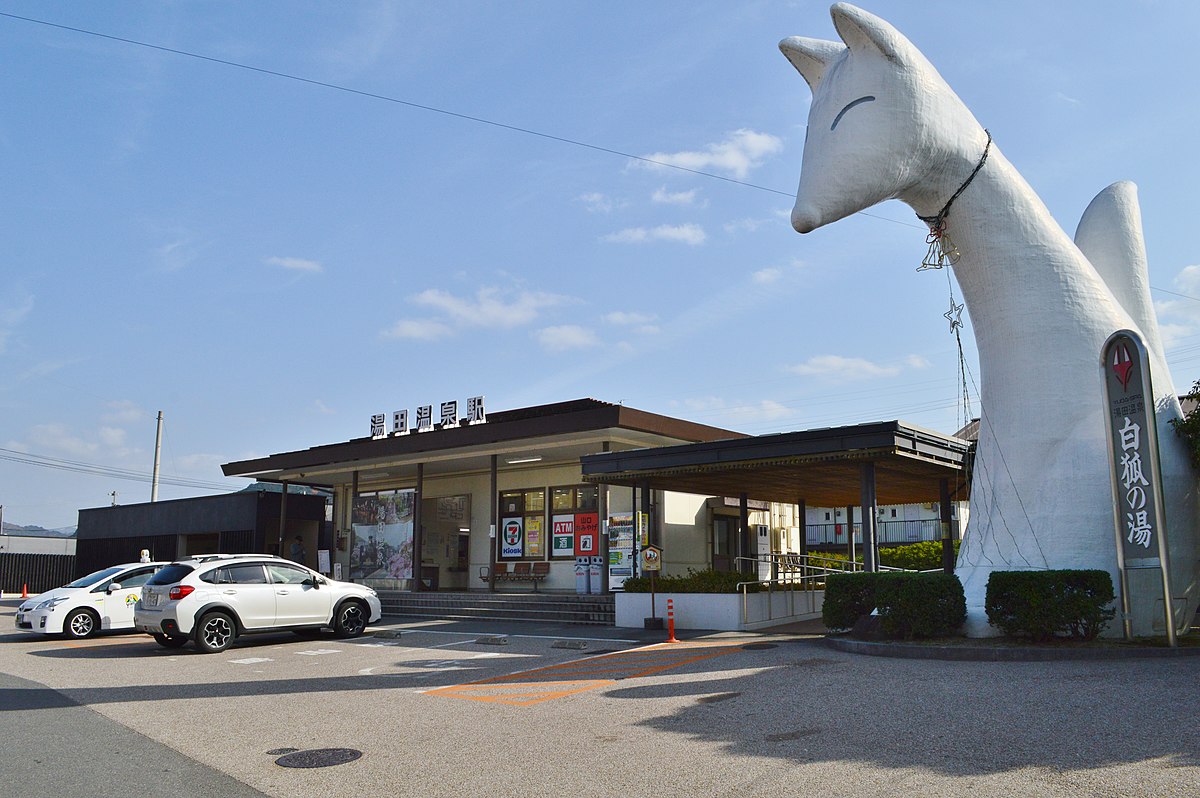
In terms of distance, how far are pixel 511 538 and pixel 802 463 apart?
12716 mm

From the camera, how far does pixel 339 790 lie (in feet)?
20.2

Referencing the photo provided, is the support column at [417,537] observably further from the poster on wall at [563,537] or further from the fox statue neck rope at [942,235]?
the fox statue neck rope at [942,235]

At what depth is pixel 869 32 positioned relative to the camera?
12805 millimetres

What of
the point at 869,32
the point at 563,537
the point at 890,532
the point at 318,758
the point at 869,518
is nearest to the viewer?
the point at 318,758

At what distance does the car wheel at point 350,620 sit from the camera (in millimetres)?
17125

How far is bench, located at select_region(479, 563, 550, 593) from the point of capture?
26.2m

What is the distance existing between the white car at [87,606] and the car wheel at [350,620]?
4017 mm

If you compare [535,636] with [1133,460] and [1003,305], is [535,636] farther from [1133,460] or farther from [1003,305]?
[1133,460]

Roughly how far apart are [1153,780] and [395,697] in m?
7.25

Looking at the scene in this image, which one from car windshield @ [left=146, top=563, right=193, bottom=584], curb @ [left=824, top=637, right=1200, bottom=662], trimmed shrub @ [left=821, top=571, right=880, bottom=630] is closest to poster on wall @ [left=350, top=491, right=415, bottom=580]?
car windshield @ [left=146, top=563, right=193, bottom=584]

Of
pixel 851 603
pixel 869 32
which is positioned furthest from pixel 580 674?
pixel 869 32

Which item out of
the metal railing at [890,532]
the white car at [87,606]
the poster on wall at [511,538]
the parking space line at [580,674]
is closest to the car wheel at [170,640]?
the white car at [87,606]

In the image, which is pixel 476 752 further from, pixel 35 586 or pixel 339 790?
pixel 35 586

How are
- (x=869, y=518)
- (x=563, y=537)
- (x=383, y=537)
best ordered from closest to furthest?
1. (x=869, y=518)
2. (x=563, y=537)
3. (x=383, y=537)
